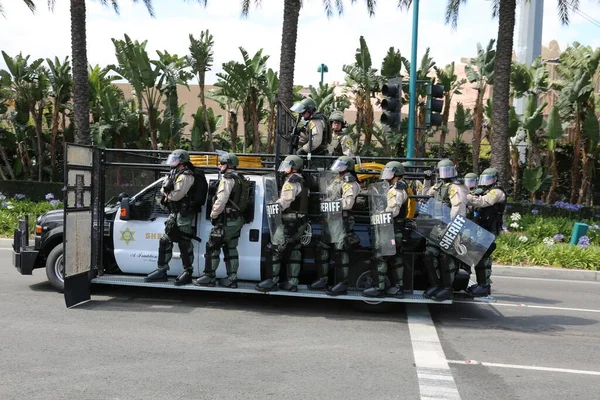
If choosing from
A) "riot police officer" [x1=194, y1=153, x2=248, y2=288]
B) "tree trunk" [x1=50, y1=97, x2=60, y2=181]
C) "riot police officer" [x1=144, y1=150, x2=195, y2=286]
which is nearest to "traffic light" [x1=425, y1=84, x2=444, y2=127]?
"riot police officer" [x1=194, y1=153, x2=248, y2=288]

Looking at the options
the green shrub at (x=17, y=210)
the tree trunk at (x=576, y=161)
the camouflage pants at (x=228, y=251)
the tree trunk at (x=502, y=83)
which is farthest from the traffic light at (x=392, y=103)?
the tree trunk at (x=576, y=161)

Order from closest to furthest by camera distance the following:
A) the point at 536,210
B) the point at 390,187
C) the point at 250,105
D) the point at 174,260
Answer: the point at 390,187
the point at 174,260
the point at 536,210
the point at 250,105

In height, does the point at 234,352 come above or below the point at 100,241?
below

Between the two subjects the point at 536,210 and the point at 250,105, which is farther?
the point at 250,105

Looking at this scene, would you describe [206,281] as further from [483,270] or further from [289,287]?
[483,270]

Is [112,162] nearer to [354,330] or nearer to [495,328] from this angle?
[354,330]

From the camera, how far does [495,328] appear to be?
25.2 ft

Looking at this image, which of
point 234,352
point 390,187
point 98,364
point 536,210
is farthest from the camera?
point 536,210

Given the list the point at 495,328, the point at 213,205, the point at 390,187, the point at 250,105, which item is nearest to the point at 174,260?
the point at 213,205

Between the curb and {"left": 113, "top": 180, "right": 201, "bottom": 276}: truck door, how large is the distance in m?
6.94

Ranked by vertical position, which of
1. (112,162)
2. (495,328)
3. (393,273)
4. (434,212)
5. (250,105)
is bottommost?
(495,328)

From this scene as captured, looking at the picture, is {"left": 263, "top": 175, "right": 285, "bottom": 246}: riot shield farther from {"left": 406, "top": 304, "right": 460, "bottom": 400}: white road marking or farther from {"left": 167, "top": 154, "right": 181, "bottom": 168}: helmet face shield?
{"left": 406, "top": 304, "right": 460, "bottom": 400}: white road marking

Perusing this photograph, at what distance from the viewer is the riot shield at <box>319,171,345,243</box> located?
7.80 meters

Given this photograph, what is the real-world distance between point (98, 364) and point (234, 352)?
4.20ft
